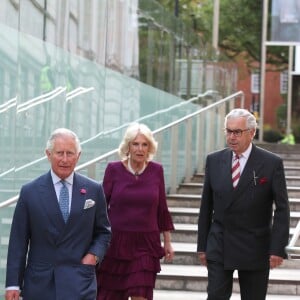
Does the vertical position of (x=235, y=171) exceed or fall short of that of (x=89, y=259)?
it exceeds it

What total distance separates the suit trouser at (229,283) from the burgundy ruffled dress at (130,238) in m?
0.63

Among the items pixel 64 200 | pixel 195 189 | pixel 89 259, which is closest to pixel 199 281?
pixel 89 259

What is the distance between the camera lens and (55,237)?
6.88 m

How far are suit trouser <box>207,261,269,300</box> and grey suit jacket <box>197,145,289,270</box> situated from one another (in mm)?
58

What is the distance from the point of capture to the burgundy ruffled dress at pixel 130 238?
8.49m

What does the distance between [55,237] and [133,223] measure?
168cm

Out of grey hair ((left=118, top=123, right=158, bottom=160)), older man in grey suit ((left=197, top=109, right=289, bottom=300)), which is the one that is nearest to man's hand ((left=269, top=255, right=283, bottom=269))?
older man in grey suit ((left=197, top=109, right=289, bottom=300))

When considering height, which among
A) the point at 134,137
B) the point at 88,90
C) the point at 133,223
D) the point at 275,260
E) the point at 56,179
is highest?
the point at 88,90

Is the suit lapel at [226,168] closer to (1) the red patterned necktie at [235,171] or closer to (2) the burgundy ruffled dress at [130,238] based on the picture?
(1) the red patterned necktie at [235,171]

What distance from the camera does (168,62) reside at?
17141mm

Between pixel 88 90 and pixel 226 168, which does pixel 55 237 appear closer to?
pixel 226 168

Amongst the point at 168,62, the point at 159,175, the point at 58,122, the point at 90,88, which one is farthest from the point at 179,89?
the point at 159,175

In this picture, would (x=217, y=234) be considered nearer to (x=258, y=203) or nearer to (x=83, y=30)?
(x=258, y=203)

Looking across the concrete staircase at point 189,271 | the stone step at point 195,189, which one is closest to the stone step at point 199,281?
the concrete staircase at point 189,271
